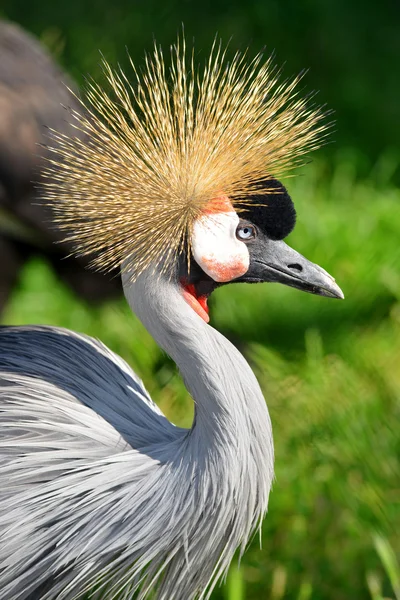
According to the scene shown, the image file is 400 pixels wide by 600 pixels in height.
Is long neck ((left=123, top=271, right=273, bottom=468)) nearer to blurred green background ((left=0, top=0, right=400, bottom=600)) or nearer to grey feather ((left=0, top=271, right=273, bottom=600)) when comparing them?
grey feather ((left=0, top=271, right=273, bottom=600))

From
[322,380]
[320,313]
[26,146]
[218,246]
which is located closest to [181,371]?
[218,246]

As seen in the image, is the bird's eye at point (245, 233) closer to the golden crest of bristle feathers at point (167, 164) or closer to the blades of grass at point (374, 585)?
the golden crest of bristle feathers at point (167, 164)

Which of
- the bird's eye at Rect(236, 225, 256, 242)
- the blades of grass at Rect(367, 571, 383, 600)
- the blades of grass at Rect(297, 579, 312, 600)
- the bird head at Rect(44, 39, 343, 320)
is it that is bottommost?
the blades of grass at Rect(367, 571, 383, 600)

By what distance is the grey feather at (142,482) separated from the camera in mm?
1142

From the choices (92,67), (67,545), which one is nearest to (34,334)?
(67,545)

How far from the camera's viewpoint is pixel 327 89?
363 cm

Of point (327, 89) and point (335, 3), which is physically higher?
point (335, 3)

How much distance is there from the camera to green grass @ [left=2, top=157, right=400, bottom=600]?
65.3 inches

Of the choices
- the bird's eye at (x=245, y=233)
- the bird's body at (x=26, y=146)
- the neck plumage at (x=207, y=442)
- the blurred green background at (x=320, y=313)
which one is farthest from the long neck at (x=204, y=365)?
the bird's body at (x=26, y=146)

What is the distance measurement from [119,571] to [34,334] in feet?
1.26

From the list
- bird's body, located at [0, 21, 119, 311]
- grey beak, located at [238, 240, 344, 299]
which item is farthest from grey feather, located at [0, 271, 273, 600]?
bird's body, located at [0, 21, 119, 311]

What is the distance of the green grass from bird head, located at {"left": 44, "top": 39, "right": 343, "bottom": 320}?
594 mm

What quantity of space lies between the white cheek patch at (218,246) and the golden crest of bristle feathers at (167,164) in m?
0.01

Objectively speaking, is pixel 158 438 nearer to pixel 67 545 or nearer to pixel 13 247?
pixel 67 545
